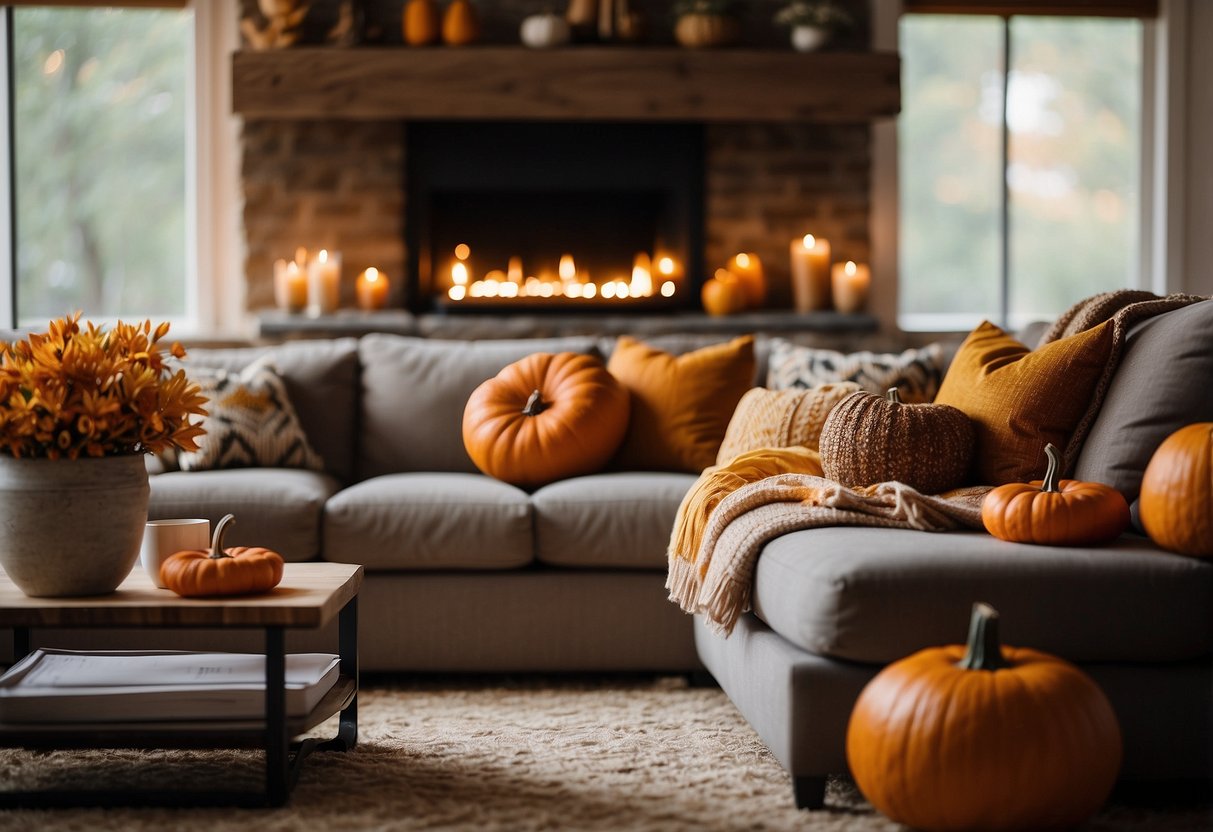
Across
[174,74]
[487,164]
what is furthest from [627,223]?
[174,74]

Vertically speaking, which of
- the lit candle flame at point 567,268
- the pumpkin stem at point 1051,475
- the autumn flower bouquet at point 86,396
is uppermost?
the lit candle flame at point 567,268

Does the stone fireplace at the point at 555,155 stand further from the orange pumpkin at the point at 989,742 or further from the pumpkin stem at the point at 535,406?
the orange pumpkin at the point at 989,742

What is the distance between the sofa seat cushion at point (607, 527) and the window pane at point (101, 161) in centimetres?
326

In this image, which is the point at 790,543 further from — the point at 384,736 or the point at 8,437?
the point at 8,437

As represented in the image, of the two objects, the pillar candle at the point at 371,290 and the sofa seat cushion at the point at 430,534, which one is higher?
the pillar candle at the point at 371,290

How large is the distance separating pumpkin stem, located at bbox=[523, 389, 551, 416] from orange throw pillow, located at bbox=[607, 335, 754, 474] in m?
0.24

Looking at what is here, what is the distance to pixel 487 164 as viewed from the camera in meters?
5.26

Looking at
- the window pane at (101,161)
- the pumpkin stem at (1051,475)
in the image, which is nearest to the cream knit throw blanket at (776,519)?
the pumpkin stem at (1051,475)

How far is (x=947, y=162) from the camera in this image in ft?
18.4

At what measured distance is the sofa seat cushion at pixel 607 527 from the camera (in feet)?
9.23

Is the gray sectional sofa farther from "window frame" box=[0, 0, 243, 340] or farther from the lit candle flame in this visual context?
"window frame" box=[0, 0, 243, 340]

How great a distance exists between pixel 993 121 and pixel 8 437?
4737 mm

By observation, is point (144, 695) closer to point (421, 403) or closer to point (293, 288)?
point (421, 403)

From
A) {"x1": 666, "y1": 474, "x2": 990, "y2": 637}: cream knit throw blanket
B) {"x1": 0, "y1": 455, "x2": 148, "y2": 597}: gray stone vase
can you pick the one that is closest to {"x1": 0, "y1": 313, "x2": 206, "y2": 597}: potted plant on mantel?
{"x1": 0, "y1": 455, "x2": 148, "y2": 597}: gray stone vase
